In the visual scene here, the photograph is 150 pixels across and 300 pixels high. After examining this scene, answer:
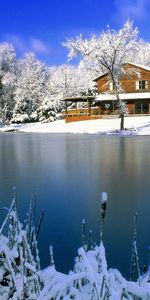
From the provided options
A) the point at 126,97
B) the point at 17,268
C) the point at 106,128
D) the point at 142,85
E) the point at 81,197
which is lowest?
the point at 81,197

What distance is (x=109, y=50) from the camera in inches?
1428

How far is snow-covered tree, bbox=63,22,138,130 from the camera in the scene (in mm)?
36188

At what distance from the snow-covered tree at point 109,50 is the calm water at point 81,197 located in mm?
21711

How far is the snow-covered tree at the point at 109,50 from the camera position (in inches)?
1425

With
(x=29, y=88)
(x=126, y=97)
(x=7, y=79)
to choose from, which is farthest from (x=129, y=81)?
(x=7, y=79)

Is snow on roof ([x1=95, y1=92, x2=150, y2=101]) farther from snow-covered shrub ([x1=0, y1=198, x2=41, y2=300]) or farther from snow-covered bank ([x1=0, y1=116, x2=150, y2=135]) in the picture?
snow-covered shrub ([x1=0, y1=198, x2=41, y2=300])

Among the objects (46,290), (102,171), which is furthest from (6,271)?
(102,171)

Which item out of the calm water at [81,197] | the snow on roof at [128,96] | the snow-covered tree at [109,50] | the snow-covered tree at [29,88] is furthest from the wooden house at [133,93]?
the calm water at [81,197]

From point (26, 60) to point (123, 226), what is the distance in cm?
7119

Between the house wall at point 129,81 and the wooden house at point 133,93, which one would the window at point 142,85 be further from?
the house wall at point 129,81

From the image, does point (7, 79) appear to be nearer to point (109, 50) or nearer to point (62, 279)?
point (109, 50)

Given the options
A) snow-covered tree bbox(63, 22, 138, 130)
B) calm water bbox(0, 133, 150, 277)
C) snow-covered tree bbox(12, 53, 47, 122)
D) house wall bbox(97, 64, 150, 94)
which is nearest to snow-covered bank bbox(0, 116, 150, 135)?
snow-covered tree bbox(63, 22, 138, 130)

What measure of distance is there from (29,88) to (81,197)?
59842mm

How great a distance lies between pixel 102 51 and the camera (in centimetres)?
3588
